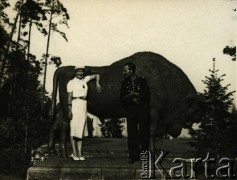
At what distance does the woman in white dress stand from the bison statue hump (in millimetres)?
754

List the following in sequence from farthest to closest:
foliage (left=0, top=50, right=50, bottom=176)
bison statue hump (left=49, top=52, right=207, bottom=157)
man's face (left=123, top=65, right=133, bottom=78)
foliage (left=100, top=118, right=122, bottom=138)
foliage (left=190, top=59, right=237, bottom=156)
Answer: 1. foliage (left=100, top=118, right=122, bottom=138)
2. foliage (left=0, top=50, right=50, bottom=176)
3. foliage (left=190, top=59, right=237, bottom=156)
4. bison statue hump (left=49, top=52, right=207, bottom=157)
5. man's face (left=123, top=65, right=133, bottom=78)

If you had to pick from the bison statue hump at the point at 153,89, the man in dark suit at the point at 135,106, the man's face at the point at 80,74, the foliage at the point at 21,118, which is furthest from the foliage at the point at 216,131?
the foliage at the point at 21,118

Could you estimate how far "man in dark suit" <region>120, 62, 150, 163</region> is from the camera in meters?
8.95

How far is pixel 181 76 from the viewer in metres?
10.9

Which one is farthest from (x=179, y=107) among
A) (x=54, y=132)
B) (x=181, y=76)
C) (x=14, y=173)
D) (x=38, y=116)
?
(x=38, y=116)

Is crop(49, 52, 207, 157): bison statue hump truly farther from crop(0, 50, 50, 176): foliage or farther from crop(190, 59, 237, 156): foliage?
crop(0, 50, 50, 176): foliage

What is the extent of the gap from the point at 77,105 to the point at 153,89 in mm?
1614

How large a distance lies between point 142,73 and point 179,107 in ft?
3.58

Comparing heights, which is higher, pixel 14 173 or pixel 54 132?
pixel 54 132

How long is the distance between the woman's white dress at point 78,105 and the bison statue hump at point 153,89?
0.76 meters

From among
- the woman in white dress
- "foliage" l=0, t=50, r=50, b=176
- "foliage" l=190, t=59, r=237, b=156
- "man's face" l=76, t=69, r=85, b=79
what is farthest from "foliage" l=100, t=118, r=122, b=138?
"man's face" l=76, t=69, r=85, b=79

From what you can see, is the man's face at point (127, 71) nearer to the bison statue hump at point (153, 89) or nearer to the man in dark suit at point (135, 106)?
the man in dark suit at point (135, 106)

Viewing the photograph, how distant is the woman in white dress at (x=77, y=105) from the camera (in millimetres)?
9703

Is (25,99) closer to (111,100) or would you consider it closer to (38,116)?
(38,116)
